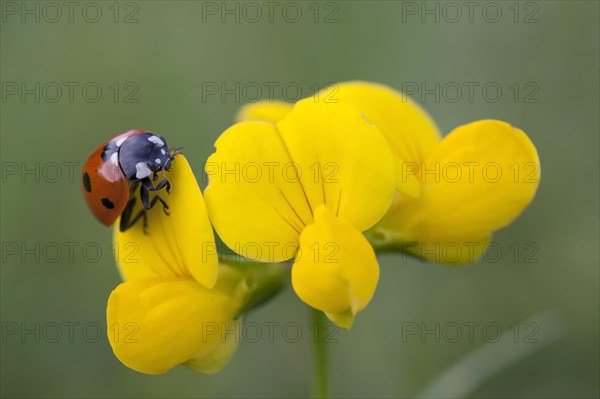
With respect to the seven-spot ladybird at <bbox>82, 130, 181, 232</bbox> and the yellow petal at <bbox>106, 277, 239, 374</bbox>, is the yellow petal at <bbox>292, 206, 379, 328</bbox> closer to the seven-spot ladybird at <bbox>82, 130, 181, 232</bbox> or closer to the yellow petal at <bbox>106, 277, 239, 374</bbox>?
the yellow petal at <bbox>106, 277, 239, 374</bbox>

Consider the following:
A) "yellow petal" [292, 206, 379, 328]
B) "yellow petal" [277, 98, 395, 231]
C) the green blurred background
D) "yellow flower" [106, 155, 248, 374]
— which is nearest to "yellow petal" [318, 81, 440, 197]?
"yellow petal" [277, 98, 395, 231]

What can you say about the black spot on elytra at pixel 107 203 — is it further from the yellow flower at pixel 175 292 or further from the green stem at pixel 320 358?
the green stem at pixel 320 358

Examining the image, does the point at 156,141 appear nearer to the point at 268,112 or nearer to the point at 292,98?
the point at 268,112

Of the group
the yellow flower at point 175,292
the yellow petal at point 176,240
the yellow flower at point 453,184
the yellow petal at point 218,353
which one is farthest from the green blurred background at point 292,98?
the yellow petal at point 176,240

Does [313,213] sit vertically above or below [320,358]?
above

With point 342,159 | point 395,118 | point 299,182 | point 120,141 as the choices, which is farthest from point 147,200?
point 395,118

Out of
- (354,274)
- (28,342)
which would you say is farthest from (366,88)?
(28,342)

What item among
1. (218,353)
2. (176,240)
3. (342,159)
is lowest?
(218,353)

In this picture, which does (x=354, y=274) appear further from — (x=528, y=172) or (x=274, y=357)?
(x=274, y=357)
